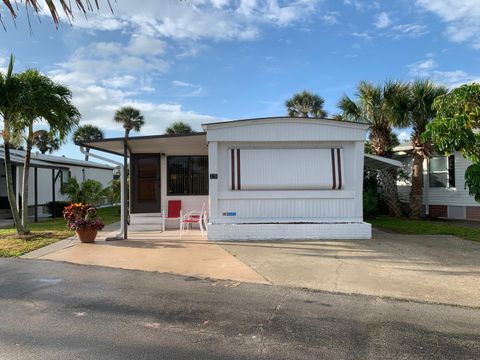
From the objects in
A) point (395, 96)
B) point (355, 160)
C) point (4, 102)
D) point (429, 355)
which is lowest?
point (429, 355)

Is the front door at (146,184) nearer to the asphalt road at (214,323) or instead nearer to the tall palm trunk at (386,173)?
the asphalt road at (214,323)

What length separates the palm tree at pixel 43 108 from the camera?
33.7ft

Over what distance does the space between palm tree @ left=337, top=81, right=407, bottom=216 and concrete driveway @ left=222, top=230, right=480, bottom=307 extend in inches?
236

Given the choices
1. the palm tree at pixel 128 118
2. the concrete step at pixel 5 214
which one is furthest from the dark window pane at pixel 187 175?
the palm tree at pixel 128 118

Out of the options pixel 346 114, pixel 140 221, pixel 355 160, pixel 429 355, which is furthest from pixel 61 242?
pixel 346 114

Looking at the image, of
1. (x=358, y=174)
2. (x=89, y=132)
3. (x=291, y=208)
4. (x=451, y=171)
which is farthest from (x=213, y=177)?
(x=89, y=132)

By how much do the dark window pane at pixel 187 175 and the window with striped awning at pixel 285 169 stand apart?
110 inches

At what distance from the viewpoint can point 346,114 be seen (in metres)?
16.8

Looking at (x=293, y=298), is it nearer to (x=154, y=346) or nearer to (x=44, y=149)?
(x=154, y=346)

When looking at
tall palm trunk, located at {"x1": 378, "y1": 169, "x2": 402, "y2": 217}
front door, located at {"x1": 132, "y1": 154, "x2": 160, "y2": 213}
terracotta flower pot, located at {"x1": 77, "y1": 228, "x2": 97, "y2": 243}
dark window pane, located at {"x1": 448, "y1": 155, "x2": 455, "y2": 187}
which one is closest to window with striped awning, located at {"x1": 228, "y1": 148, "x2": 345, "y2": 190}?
terracotta flower pot, located at {"x1": 77, "y1": 228, "x2": 97, "y2": 243}

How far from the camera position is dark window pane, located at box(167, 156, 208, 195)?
13086 mm

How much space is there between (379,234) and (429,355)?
8.01 metres

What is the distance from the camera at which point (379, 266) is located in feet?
24.4

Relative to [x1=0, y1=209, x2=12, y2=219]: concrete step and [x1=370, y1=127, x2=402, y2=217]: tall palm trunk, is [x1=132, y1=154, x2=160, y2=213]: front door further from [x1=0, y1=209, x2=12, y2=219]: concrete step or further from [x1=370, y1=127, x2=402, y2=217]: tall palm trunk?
[x1=370, y1=127, x2=402, y2=217]: tall palm trunk
